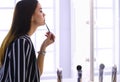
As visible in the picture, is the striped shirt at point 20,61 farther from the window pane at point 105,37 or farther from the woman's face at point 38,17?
the window pane at point 105,37

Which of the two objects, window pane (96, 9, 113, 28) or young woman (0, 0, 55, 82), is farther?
window pane (96, 9, 113, 28)

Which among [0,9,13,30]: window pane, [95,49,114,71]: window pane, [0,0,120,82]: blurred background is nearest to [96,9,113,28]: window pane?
[0,0,120,82]: blurred background

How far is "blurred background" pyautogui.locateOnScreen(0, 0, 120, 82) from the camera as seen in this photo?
1048 mm

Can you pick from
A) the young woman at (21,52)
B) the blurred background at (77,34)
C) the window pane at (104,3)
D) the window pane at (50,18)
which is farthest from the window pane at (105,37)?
the young woman at (21,52)

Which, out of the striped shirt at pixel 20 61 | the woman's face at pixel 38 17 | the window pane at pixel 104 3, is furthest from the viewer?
the window pane at pixel 104 3

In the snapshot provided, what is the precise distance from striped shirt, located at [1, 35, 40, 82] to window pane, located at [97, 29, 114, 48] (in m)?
0.46

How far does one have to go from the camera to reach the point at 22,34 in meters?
0.75

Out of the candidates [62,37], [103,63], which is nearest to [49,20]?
[62,37]

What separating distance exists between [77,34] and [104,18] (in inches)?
6.3

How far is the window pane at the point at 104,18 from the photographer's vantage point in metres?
1.05

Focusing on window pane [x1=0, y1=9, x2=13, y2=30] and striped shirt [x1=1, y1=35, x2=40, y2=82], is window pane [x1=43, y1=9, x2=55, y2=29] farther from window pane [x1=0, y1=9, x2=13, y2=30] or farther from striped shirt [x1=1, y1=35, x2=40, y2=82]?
striped shirt [x1=1, y1=35, x2=40, y2=82]

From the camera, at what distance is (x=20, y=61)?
27.5 inches

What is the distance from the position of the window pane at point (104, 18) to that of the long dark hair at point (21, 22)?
1.27 feet

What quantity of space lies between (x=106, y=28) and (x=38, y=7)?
0.39 metres
